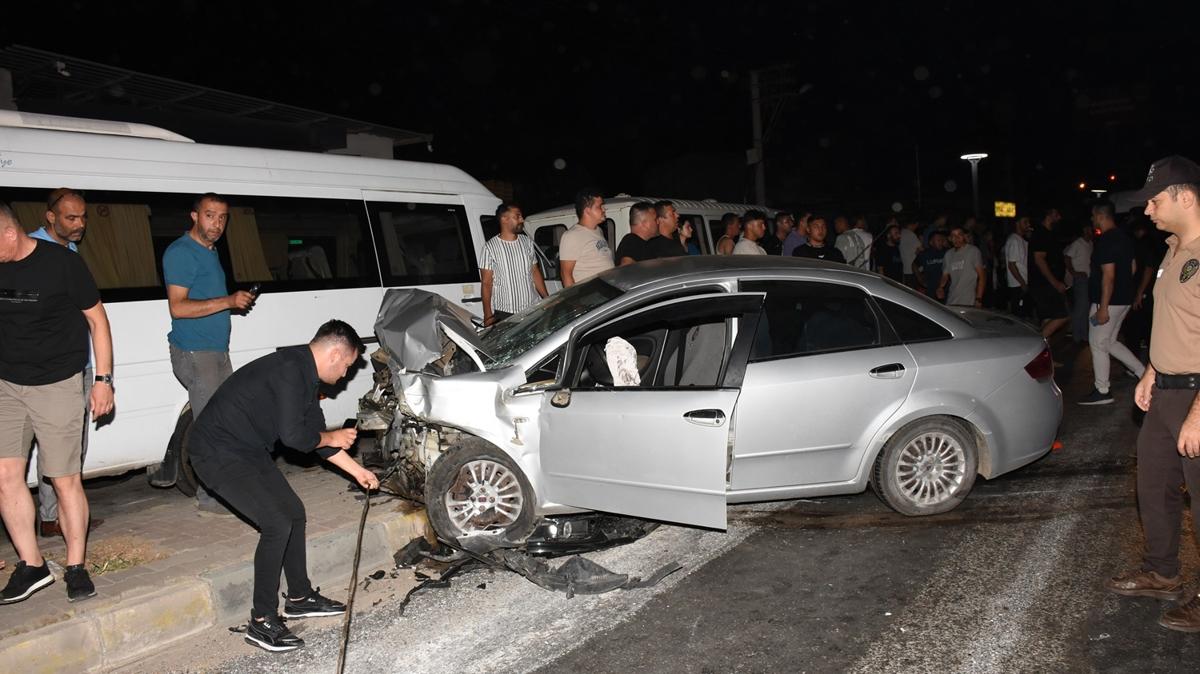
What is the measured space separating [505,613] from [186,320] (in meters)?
2.92

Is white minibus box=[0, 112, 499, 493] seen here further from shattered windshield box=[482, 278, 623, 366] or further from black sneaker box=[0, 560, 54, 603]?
shattered windshield box=[482, 278, 623, 366]

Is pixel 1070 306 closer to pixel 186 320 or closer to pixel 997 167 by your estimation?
pixel 186 320

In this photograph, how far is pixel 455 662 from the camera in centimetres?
380

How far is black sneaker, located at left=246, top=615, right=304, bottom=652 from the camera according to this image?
3.99 meters

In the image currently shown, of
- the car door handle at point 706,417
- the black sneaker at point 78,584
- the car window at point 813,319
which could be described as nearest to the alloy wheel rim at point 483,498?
the car door handle at point 706,417

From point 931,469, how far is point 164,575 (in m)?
4.46

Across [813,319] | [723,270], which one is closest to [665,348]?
[723,270]

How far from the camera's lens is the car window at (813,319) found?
201 inches

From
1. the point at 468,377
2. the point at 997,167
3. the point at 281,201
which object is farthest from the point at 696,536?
the point at 997,167

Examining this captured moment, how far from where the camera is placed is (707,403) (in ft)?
15.3

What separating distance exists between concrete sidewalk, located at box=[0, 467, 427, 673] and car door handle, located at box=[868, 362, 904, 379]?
298 cm

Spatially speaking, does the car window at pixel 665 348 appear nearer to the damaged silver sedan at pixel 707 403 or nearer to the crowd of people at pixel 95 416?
the damaged silver sedan at pixel 707 403

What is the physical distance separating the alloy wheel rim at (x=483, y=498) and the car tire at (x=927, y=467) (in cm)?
224

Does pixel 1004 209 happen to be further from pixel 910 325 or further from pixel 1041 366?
pixel 910 325
